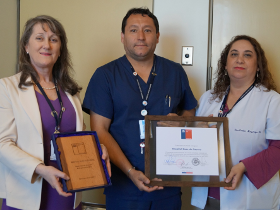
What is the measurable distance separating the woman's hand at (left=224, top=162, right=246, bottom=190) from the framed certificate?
724 mm

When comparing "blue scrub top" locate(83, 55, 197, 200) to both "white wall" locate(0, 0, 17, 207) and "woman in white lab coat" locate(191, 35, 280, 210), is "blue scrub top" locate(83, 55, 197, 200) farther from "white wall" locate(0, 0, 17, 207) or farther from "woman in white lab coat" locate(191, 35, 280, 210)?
"white wall" locate(0, 0, 17, 207)

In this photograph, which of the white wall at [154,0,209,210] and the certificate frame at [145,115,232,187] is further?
the white wall at [154,0,209,210]

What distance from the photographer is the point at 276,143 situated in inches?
74.1

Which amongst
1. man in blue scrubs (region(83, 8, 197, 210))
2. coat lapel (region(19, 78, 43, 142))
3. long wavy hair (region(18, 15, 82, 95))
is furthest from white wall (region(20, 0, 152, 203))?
coat lapel (region(19, 78, 43, 142))

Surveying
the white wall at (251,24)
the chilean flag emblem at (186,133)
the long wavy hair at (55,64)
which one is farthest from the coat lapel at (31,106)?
A: the white wall at (251,24)

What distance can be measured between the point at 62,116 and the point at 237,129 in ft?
3.73

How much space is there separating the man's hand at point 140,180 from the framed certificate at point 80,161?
10.1 inches

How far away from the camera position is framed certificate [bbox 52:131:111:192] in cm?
146

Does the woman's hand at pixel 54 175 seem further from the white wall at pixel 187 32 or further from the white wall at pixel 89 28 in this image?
the white wall at pixel 187 32

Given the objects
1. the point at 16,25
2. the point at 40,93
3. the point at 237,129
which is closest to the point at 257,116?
the point at 237,129

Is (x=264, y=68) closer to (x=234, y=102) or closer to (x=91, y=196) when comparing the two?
(x=234, y=102)

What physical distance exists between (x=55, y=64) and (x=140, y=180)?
0.95m

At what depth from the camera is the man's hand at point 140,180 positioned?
1.69m

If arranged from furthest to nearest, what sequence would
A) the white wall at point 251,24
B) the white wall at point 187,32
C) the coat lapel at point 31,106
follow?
the white wall at point 187,32 → the white wall at point 251,24 → the coat lapel at point 31,106
